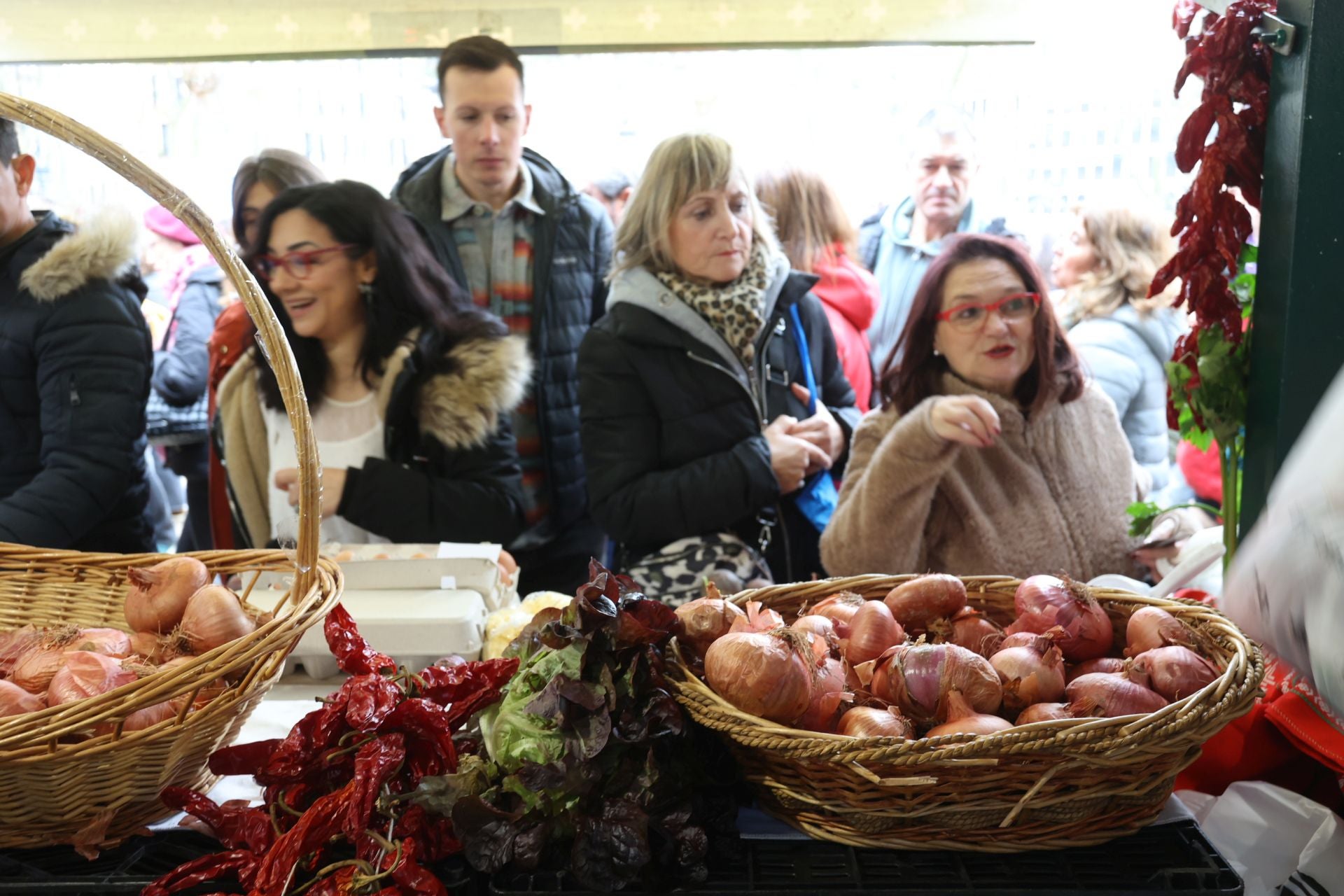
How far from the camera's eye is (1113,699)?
1.20 m

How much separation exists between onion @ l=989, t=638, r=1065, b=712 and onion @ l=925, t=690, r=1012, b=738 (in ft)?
0.12

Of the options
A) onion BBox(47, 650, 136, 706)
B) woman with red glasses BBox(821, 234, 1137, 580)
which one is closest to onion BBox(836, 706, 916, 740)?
onion BBox(47, 650, 136, 706)

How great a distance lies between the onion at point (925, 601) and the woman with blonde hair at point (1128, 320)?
1.65m

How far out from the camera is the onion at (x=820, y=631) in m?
1.31

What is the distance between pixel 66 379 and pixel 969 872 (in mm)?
2290

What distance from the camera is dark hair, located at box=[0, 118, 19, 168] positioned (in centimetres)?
254

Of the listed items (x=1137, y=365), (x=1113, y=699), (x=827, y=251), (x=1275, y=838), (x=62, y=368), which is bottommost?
(x=1275, y=838)

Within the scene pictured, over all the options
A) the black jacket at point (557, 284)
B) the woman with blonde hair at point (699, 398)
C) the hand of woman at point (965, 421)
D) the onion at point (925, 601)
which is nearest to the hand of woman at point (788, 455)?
the woman with blonde hair at point (699, 398)

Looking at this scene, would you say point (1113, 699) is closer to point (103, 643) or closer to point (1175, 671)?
point (1175, 671)

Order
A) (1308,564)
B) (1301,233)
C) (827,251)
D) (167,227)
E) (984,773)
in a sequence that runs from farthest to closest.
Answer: (167,227), (827,251), (1301,233), (984,773), (1308,564)

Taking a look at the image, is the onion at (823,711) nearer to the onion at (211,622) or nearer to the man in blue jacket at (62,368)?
the onion at (211,622)

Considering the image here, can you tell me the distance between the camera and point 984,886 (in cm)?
117

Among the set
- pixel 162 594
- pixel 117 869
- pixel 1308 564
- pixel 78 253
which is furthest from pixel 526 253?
pixel 1308 564

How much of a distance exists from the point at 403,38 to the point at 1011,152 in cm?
182
